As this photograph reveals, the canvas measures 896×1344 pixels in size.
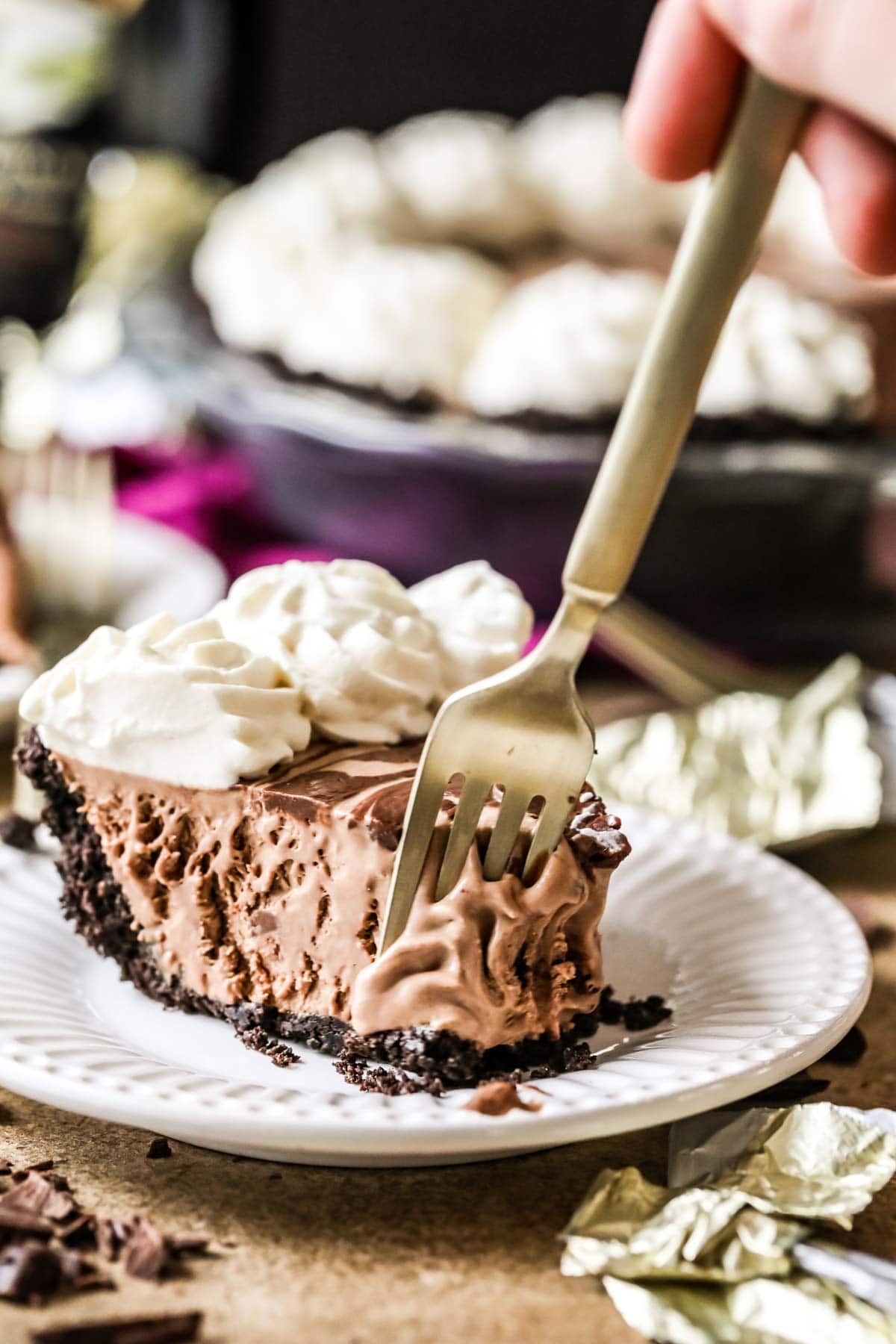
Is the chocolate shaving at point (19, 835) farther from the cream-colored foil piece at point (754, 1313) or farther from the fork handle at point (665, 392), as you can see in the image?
the cream-colored foil piece at point (754, 1313)

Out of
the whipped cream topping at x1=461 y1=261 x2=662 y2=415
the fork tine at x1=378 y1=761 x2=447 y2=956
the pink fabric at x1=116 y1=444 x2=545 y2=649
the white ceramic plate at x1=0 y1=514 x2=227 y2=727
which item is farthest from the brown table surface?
the pink fabric at x1=116 y1=444 x2=545 y2=649

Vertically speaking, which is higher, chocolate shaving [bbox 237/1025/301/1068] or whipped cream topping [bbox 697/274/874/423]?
whipped cream topping [bbox 697/274/874/423]

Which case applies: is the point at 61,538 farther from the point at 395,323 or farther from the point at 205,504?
the point at 395,323

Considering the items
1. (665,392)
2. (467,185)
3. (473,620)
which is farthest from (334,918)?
(467,185)

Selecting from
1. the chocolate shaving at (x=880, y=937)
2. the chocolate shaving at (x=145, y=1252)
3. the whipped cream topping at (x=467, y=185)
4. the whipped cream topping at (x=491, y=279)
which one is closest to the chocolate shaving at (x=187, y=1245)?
the chocolate shaving at (x=145, y=1252)

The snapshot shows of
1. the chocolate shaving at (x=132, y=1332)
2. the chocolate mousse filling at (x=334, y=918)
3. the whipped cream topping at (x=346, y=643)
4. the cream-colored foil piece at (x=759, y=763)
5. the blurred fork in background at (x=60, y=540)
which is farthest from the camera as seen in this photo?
the blurred fork in background at (x=60, y=540)

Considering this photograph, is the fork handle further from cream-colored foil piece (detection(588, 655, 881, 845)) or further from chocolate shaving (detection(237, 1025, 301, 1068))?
cream-colored foil piece (detection(588, 655, 881, 845))

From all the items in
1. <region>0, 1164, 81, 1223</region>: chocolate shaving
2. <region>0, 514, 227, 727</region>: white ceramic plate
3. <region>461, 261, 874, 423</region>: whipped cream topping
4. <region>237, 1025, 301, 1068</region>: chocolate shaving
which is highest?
<region>461, 261, 874, 423</region>: whipped cream topping
